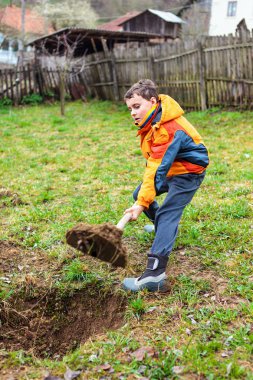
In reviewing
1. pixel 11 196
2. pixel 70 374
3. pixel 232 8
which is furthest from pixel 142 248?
pixel 232 8

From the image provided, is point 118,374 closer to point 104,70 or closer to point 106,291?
point 106,291

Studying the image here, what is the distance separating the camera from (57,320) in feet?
10.9

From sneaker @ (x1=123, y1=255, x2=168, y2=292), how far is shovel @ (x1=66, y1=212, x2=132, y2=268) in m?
0.47

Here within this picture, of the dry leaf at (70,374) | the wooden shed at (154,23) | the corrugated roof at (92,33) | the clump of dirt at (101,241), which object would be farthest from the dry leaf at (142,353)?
the wooden shed at (154,23)

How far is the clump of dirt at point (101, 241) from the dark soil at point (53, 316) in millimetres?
560

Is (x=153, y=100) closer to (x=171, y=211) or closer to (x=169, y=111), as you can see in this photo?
(x=169, y=111)

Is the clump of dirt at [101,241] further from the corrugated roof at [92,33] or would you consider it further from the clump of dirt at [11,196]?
the corrugated roof at [92,33]

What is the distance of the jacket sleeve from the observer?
2977mm

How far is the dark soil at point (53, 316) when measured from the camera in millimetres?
3037

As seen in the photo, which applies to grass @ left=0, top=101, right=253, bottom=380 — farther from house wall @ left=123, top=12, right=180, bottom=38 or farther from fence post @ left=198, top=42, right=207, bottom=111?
house wall @ left=123, top=12, right=180, bottom=38

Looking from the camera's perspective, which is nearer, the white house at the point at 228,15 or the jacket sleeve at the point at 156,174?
the jacket sleeve at the point at 156,174

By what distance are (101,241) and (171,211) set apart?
32.1 inches

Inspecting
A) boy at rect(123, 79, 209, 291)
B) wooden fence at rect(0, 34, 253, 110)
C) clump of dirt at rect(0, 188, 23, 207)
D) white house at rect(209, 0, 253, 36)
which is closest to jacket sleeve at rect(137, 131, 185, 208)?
boy at rect(123, 79, 209, 291)

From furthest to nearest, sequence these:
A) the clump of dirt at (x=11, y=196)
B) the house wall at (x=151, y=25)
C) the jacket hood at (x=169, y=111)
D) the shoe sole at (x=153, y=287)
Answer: the house wall at (x=151, y=25) → the clump of dirt at (x=11, y=196) → the shoe sole at (x=153, y=287) → the jacket hood at (x=169, y=111)
